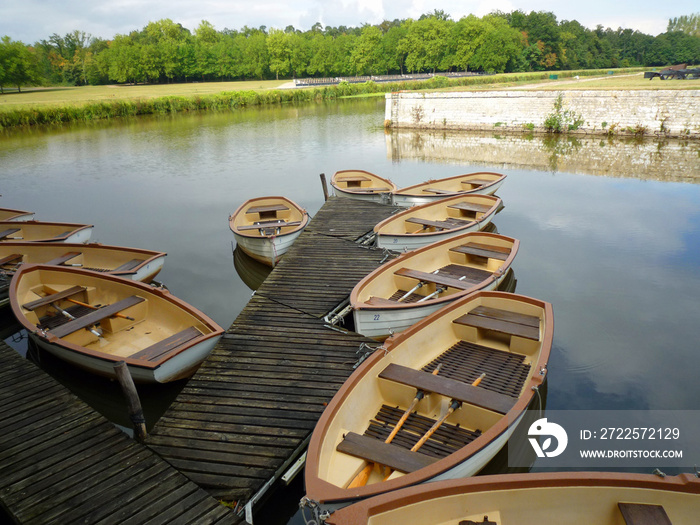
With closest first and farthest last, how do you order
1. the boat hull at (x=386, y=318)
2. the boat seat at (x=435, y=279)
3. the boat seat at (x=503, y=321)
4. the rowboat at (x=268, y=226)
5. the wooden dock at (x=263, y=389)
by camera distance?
the wooden dock at (x=263, y=389)
the boat seat at (x=503, y=321)
the boat hull at (x=386, y=318)
the boat seat at (x=435, y=279)
the rowboat at (x=268, y=226)

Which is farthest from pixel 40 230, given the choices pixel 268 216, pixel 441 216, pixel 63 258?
pixel 441 216

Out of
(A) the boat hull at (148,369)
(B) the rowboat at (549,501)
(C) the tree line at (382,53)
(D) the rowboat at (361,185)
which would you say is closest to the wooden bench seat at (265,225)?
(D) the rowboat at (361,185)

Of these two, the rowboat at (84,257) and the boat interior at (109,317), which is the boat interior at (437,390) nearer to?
the boat interior at (109,317)

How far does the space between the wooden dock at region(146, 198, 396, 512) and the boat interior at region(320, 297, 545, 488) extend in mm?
767

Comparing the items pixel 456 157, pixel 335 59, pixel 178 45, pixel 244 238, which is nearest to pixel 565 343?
pixel 244 238

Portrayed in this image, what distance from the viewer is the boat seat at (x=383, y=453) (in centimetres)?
456

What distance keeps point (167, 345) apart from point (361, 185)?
1170cm

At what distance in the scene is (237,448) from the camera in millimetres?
5309

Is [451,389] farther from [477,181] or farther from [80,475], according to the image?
[477,181]

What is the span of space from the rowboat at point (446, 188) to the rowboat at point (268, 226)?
3.69 meters

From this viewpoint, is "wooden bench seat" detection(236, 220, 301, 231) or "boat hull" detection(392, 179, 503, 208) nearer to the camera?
"wooden bench seat" detection(236, 220, 301, 231)

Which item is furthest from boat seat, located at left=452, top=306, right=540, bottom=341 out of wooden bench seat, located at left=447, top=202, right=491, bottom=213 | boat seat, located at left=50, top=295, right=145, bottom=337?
wooden bench seat, located at left=447, top=202, right=491, bottom=213

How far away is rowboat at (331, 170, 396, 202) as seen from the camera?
609 inches

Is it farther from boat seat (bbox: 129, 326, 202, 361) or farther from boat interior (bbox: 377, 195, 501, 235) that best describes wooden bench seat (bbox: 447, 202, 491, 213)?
boat seat (bbox: 129, 326, 202, 361)
